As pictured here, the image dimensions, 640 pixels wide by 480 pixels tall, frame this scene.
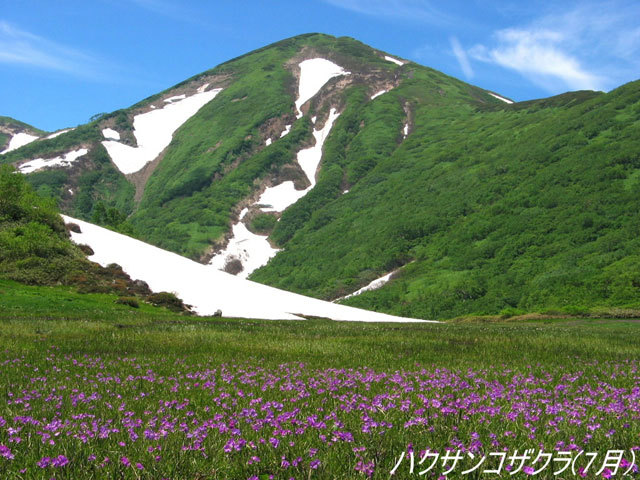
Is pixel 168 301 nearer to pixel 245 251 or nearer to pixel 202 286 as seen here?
pixel 202 286

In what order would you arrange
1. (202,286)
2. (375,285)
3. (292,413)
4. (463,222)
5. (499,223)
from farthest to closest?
1. (463,222)
2. (375,285)
3. (499,223)
4. (202,286)
5. (292,413)

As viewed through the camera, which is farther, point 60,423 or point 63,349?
point 63,349

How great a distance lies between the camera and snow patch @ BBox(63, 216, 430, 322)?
4497cm

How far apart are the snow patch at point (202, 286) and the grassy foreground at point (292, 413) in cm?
3250

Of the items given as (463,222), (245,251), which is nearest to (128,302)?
(463,222)

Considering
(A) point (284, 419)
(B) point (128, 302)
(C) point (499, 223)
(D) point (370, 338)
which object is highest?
(C) point (499, 223)

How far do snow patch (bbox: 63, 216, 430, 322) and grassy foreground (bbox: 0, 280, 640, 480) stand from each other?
107ft

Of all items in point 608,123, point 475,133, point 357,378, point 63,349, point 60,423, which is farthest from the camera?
point 475,133

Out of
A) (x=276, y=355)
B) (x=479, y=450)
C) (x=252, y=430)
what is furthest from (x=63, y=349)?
(x=479, y=450)

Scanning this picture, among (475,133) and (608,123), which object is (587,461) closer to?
(608,123)

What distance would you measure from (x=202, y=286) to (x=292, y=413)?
149 ft

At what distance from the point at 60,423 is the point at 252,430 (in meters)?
2.16

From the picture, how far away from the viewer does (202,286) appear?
49.3 metres

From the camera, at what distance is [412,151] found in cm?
18550
